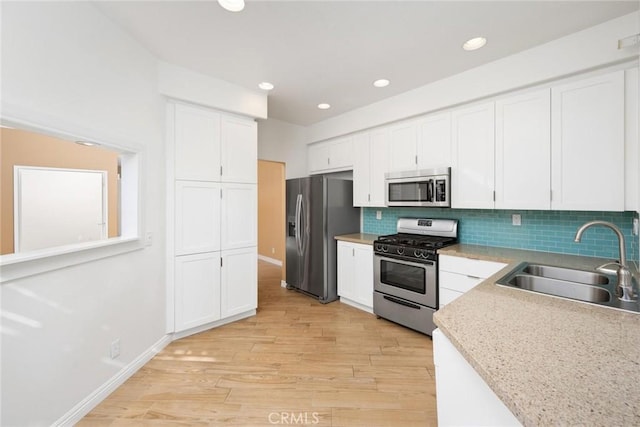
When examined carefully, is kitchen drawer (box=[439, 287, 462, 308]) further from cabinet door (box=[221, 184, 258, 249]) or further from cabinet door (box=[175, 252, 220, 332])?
cabinet door (box=[175, 252, 220, 332])

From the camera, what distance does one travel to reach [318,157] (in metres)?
4.23

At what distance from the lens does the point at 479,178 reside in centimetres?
254

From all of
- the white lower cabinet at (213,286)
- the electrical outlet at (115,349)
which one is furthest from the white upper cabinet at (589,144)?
the electrical outlet at (115,349)

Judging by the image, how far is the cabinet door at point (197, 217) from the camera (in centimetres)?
258

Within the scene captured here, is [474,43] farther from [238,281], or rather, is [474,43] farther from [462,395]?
[238,281]

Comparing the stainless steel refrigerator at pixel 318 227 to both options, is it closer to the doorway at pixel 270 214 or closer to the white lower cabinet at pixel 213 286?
the white lower cabinet at pixel 213 286

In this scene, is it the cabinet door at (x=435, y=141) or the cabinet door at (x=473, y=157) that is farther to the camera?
the cabinet door at (x=435, y=141)

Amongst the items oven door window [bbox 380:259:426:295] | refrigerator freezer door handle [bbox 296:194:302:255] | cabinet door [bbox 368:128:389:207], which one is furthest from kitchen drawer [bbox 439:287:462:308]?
refrigerator freezer door handle [bbox 296:194:302:255]

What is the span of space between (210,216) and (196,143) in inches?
30.6

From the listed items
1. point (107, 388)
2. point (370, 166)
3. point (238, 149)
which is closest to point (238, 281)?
point (107, 388)

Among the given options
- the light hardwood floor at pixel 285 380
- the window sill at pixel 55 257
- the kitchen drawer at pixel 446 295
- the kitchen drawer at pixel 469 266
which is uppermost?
the window sill at pixel 55 257

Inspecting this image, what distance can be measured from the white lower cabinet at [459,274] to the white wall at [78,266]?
2.73 metres

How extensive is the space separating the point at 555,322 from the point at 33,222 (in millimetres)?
4782

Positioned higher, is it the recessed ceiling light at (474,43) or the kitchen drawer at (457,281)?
the recessed ceiling light at (474,43)
